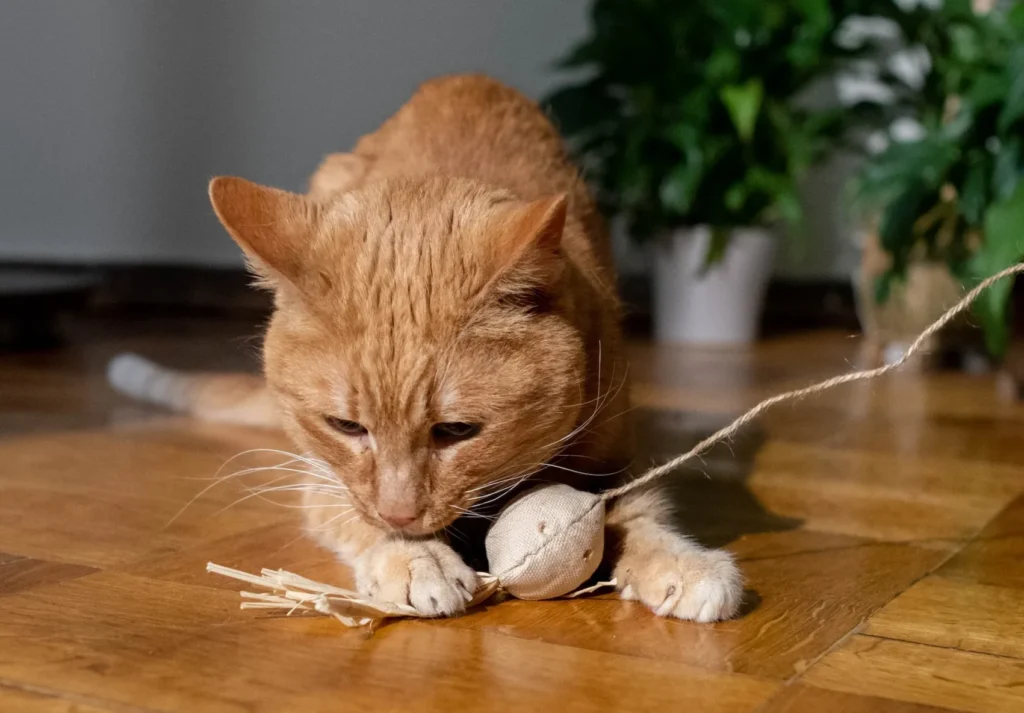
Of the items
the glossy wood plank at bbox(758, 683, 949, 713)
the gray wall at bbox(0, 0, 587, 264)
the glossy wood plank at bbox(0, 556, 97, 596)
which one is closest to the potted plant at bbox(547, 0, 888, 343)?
the gray wall at bbox(0, 0, 587, 264)

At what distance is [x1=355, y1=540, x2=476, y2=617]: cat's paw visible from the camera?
4.05 ft

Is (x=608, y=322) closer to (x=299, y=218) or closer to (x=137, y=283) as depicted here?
(x=299, y=218)

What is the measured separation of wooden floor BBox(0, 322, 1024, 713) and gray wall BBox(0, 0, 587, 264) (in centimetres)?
215

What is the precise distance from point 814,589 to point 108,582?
0.83 m

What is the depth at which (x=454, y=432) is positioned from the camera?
4.29ft

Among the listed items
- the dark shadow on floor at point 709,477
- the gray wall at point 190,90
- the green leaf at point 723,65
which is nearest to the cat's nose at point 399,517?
the dark shadow on floor at point 709,477

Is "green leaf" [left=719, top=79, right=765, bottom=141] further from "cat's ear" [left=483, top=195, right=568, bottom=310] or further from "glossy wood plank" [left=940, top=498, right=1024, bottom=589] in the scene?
"cat's ear" [left=483, top=195, right=568, bottom=310]

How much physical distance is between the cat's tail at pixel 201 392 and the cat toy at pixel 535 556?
1087mm

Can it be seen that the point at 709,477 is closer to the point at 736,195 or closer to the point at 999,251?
the point at 999,251

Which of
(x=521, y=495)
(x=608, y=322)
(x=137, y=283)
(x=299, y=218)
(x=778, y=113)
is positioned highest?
(x=778, y=113)

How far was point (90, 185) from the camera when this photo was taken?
183 inches

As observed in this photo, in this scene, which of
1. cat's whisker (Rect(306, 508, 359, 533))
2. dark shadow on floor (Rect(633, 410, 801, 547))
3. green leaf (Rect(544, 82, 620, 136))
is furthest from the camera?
green leaf (Rect(544, 82, 620, 136))

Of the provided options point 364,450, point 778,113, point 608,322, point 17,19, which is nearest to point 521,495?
point 364,450

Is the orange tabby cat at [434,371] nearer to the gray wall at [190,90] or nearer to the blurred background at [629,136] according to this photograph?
the blurred background at [629,136]
